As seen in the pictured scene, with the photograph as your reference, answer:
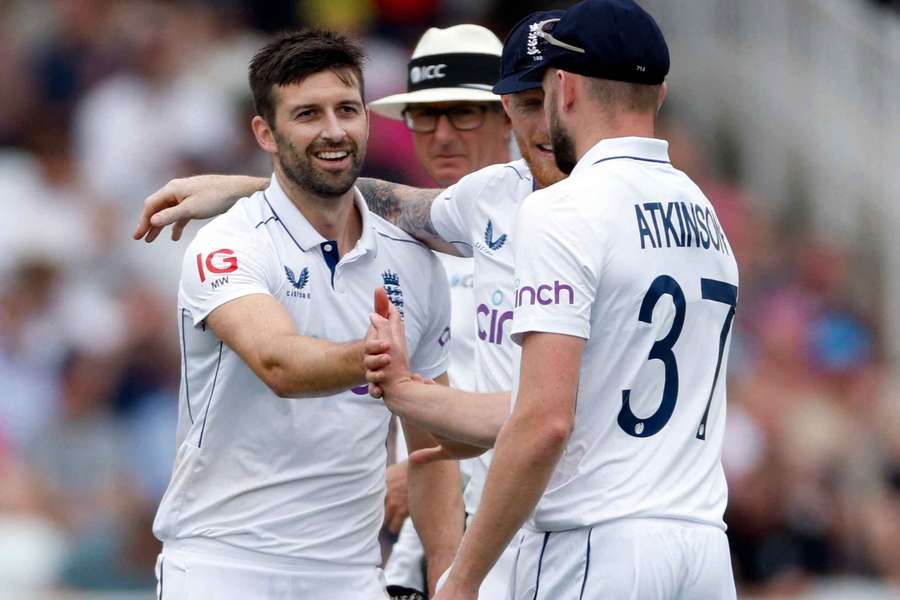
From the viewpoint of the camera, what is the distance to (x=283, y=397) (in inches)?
187

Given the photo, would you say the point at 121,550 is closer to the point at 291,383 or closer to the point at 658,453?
the point at 291,383

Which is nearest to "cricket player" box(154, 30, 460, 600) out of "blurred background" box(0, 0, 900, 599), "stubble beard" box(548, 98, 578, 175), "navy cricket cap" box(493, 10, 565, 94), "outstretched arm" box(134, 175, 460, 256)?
"outstretched arm" box(134, 175, 460, 256)

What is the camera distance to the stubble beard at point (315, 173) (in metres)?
5.14

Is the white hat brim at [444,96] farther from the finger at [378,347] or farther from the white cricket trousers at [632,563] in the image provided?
the white cricket trousers at [632,563]

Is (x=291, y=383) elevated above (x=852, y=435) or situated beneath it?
elevated above

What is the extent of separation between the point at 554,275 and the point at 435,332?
1.42 metres

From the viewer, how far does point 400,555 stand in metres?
6.30

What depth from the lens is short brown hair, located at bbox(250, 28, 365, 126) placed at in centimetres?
518

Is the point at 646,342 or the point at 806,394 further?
the point at 806,394

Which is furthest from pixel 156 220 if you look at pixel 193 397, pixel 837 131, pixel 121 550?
pixel 837 131

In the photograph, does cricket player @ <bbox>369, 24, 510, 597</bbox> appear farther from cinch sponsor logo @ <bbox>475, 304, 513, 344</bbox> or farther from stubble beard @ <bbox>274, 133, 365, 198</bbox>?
stubble beard @ <bbox>274, 133, 365, 198</bbox>

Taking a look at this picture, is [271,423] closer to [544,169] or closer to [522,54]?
[544,169]

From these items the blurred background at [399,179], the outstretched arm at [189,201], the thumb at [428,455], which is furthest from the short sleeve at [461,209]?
the blurred background at [399,179]

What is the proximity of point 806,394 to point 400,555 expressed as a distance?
6.22m
